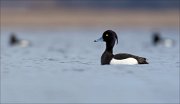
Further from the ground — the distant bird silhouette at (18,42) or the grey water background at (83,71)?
the distant bird silhouette at (18,42)

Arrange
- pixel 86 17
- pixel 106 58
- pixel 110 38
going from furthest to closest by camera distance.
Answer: pixel 86 17 < pixel 110 38 < pixel 106 58

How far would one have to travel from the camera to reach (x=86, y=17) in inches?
1927

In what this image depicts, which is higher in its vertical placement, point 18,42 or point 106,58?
point 18,42

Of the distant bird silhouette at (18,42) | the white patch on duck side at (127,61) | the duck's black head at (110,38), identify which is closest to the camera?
the white patch on duck side at (127,61)

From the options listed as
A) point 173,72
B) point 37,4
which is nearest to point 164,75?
point 173,72

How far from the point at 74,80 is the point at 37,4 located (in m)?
48.5

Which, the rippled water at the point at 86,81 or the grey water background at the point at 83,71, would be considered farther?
the grey water background at the point at 83,71

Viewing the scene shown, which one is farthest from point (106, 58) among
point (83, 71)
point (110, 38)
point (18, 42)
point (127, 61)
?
point (18, 42)

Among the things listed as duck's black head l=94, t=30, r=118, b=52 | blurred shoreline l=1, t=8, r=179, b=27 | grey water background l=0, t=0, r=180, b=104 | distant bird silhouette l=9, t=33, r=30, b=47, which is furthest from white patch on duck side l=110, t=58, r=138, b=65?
blurred shoreline l=1, t=8, r=179, b=27

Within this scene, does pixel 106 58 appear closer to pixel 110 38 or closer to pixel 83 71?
pixel 110 38

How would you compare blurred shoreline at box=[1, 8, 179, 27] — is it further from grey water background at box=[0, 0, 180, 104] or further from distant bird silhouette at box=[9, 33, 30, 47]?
distant bird silhouette at box=[9, 33, 30, 47]

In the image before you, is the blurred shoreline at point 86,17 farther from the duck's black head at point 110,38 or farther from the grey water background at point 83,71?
the duck's black head at point 110,38

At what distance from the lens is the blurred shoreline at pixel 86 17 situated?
4381 cm

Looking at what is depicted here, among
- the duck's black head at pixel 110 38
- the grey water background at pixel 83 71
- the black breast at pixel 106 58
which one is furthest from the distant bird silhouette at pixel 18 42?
the black breast at pixel 106 58
